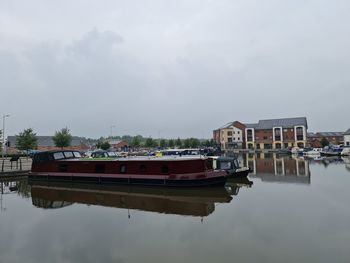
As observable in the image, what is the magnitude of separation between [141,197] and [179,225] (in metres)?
5.83

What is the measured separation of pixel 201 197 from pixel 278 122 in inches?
3126

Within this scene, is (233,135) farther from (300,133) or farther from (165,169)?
(165,169)

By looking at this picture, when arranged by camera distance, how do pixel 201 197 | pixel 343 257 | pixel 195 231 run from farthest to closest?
1. pixel 201 197
2. pixel 195 231
3. pixel 343 257

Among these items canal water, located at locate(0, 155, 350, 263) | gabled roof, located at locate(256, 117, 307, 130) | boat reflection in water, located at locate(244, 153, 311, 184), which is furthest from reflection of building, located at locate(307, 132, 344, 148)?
canal water, located at locate(0, 155, 350, 263)

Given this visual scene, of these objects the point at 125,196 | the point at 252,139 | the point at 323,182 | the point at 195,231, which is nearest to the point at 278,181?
the point at 323,182

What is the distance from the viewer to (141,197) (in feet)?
53.0

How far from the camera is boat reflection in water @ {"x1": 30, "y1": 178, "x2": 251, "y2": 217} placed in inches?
539

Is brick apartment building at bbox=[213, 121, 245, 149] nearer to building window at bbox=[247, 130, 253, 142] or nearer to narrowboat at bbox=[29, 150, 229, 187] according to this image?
building window at bbox=[247, 130, 253, 142]

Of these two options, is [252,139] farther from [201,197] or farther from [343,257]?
[343,257]

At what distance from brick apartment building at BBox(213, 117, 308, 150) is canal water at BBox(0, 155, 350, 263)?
2762 inches

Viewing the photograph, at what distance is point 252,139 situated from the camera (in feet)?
295

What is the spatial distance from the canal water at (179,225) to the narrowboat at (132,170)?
35.1 inches

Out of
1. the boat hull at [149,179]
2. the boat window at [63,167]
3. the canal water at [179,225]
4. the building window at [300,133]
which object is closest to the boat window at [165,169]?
the boat hull at [149,179]

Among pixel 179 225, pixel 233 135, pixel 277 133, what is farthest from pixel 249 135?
pixel 179 225
